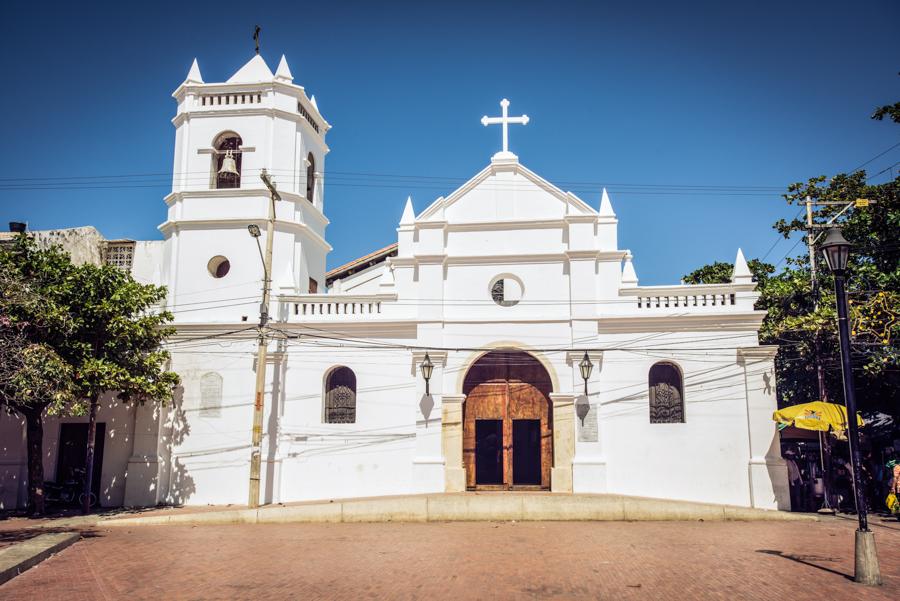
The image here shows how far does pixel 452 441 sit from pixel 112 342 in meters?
9.16

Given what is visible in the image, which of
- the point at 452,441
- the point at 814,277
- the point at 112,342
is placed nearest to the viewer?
the point at 112,342

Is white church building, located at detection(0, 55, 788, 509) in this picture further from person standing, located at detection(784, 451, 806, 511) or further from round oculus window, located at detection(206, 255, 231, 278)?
person standing, located at detection(784, 451, 806, 511)

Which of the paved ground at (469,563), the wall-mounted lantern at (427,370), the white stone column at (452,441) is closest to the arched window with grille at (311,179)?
the wall-mounted lantern at (427,370)

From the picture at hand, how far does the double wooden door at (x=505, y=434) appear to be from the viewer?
20094 millimetres

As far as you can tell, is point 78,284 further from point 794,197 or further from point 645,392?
point 794,197

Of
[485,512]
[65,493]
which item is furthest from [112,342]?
[485,512]

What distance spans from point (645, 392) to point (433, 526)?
6785 mm

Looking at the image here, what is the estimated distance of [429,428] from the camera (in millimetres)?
19875

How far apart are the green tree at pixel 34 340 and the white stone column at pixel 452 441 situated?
9.10 metres

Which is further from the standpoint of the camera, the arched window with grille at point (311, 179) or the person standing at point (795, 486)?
the arched window with grille at point (311, 179)

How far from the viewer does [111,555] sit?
13.2 m

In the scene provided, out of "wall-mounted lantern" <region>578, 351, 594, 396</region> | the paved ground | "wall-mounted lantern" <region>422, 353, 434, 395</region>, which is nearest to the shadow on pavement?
the paved ground

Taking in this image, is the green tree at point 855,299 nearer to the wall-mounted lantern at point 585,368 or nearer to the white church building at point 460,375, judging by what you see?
the white church building at point 460,375

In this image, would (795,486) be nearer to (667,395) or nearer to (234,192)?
(667,395)
